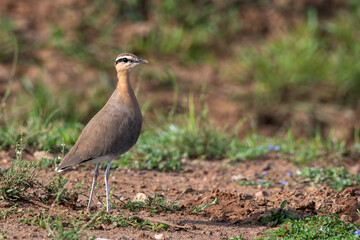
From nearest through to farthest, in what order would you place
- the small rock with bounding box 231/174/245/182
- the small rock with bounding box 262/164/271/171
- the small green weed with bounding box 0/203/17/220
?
the small green weed with bounding box 0/203/17/220
the small rock with bounding box 231/174/245/182
the small rock with bounding box 262/164/271/171

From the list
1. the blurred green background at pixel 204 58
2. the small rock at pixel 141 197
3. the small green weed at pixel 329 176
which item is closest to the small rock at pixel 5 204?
the small rock at pixel 141 197

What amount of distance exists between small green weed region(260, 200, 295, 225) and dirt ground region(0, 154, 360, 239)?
0.05 metres

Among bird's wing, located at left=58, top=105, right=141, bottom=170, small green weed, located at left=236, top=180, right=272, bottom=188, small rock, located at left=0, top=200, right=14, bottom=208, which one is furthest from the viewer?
small green weed, located at left=236, top=180, right=272, bottom=188

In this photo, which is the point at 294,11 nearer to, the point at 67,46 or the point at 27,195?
the point at 67,46

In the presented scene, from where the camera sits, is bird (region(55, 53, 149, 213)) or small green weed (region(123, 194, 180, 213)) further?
small green weed (region(123, 194, 180, 213))

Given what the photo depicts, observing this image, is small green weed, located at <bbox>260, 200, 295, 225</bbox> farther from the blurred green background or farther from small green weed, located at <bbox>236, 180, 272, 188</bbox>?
the blurred green background

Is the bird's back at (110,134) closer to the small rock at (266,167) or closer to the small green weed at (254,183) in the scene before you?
the small green weed at (254,183)

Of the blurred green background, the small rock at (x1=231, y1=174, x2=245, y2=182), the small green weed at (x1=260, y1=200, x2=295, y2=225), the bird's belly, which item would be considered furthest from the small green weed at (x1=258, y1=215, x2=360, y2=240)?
the blurred green background

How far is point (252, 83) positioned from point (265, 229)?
568cm

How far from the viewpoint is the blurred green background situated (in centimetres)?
925

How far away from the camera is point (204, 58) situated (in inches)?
416

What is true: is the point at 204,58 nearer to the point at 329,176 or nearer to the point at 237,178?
the point at 237,178

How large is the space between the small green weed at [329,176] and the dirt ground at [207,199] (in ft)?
0.33

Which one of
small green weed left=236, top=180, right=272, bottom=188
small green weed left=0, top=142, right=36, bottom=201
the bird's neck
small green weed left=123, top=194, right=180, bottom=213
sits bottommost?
small green weed left=236, top=180, right=272, bottom=188
